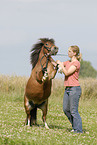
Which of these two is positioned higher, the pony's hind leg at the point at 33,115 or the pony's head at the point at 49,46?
the pony's head at the point at 49,46

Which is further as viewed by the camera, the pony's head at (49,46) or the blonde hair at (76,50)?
the blonde hair at (76,50)

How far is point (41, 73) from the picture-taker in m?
7.41

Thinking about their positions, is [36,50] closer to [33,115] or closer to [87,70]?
[33,115]

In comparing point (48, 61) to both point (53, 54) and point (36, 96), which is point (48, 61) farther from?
point (36, 96)

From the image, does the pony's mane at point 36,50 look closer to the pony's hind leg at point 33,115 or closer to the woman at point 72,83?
the woman at point 72,83

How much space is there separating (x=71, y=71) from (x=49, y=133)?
178 cm

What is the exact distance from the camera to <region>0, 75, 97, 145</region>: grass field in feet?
20.6

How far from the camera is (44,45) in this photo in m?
7.40

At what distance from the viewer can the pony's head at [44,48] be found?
23.2 ft

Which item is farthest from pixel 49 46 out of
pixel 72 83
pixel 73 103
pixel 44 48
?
pixel 73 103

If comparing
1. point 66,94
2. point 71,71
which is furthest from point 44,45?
point 66,94

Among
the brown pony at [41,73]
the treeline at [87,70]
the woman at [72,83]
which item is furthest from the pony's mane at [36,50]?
the treeline at [87,70]

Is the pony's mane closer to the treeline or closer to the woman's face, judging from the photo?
the woman's face

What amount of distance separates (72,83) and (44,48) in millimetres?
1252
